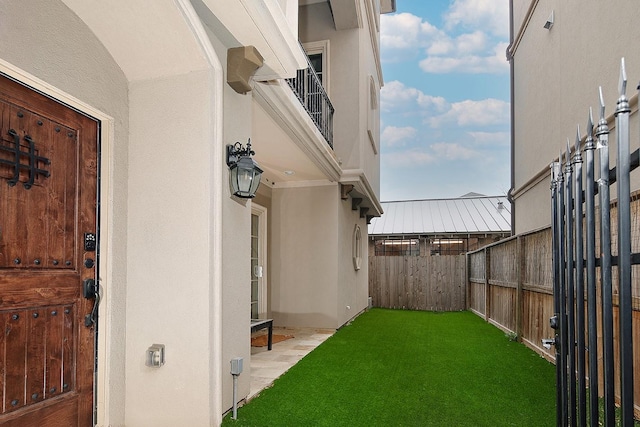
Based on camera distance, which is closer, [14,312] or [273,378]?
[14,312]

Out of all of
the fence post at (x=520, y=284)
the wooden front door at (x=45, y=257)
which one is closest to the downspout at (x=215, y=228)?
the wooden front door at (x=45, y=257)

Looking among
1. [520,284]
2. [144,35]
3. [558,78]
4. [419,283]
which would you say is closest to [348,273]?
[520,284]

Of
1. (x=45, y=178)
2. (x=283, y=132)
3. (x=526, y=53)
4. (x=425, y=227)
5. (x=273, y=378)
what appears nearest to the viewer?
(x=45, y=178)

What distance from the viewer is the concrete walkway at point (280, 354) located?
417 centimetres

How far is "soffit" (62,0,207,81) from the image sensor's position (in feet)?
8.48

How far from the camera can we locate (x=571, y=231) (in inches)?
70.7

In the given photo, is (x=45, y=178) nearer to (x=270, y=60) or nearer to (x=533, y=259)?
(x=270, y=60)

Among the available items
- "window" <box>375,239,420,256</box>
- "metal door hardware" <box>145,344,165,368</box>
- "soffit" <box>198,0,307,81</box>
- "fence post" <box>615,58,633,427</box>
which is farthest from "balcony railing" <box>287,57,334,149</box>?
"window" <box>375,239,420,256</box>

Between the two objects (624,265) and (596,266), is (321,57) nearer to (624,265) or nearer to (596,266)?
(596,266)

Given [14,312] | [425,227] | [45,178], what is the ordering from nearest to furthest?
[14,312] < [45,178] < [425,227]

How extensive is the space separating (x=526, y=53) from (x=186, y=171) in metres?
7.22

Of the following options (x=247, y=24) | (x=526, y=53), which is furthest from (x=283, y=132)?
(x=526, y=53)

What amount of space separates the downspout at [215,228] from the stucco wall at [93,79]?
25.1 inches

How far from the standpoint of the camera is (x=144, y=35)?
279 centimetres
